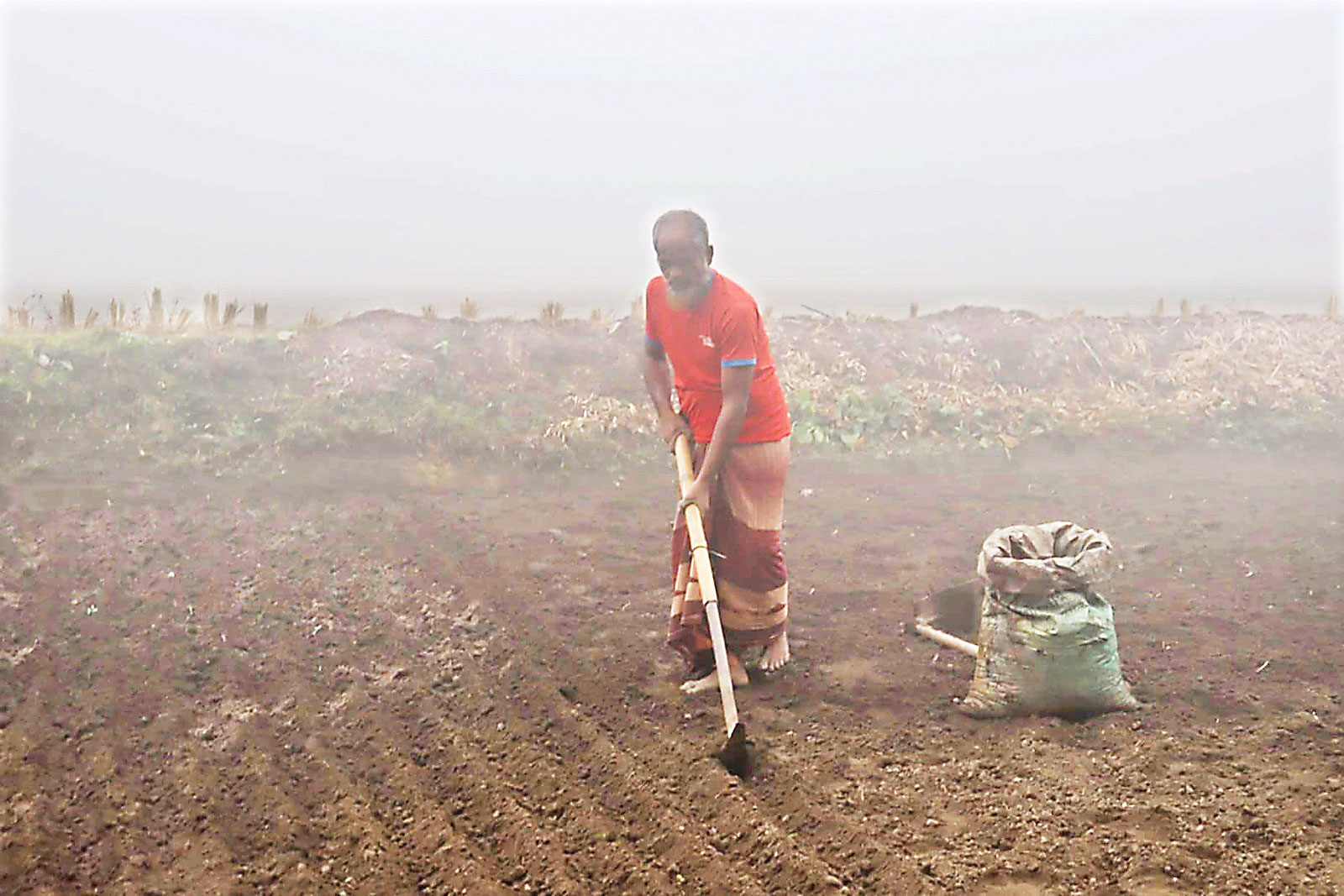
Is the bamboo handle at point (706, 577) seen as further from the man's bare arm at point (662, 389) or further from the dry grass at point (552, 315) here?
the dry grass at point (552, 315)

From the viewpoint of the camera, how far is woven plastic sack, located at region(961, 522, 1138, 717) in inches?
124

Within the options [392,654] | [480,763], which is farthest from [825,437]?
[480,763]

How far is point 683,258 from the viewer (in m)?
3.21

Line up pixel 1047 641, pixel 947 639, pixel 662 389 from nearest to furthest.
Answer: pixel 1047 641, pixel 662 389, pixel 947 639

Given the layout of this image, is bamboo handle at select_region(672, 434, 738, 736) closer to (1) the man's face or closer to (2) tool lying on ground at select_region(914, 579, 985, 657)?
(1) the man's face

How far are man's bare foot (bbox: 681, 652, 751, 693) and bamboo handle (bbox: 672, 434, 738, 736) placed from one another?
0.21 feet

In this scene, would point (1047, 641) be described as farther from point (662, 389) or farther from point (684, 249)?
point (684, 249)

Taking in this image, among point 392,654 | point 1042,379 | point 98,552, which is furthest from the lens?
point 1042,379

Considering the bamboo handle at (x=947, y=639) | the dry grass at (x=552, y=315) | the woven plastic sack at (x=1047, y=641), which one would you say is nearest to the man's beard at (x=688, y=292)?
the woven plastic sack at (x=1047, y=641)

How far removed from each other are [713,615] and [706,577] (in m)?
0.13

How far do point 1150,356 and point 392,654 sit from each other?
8707 millimetres

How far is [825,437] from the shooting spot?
319 inches

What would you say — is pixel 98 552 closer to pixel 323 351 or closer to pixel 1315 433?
pixel 323 351

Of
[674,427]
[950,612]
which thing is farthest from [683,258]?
[950,612]
